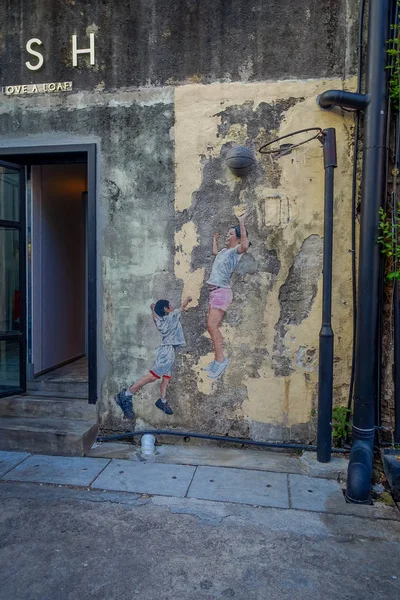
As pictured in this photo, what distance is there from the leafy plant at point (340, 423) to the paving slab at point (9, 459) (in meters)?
3.19

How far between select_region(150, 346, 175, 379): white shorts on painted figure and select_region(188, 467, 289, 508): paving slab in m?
1.06

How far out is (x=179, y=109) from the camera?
472 centimetres

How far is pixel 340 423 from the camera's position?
4.49 m

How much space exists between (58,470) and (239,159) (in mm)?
3536

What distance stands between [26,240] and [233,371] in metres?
3.01

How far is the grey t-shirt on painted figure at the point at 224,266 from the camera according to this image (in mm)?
4684

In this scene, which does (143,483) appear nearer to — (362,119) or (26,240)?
(26,240)

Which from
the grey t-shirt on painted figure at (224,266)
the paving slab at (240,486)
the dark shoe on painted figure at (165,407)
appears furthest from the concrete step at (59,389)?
the grey t-shirt on painted figure at (224,266)

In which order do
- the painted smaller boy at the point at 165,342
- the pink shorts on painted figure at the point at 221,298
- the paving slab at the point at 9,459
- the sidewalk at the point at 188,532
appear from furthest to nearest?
the painted smaller boy at the point at 165,342, the pink shorts on painted figure at the point at 221,298, the paving slab at the point at 9,459, the sidewalk at the point at 188,532

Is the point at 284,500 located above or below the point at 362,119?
below

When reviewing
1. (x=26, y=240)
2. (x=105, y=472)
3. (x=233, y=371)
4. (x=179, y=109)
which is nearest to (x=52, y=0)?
(x=179, y=109)

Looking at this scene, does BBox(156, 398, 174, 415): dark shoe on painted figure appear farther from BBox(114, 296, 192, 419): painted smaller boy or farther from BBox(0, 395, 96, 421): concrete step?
BBox(0, 395, 96, 421): concrete step

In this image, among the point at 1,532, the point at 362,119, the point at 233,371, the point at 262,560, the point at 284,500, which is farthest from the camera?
the point at 233,371

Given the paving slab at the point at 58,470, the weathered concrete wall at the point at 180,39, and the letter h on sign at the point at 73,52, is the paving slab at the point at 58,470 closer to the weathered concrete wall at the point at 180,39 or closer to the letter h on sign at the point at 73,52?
the weathered concrete wall at the point at 180,39
